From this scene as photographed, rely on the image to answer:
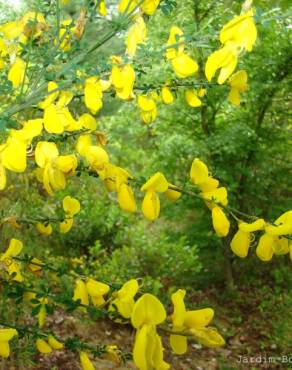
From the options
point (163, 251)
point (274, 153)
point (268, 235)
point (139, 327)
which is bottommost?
point (139, 327)

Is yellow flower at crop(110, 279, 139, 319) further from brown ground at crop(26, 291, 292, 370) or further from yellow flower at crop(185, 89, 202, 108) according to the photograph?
brown ground at crop(26, 291, 292, 370)

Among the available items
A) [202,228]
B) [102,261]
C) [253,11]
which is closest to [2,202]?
[102,261]

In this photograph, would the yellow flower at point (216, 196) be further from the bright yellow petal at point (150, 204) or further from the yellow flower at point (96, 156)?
the yellow flower at point (96, 156)

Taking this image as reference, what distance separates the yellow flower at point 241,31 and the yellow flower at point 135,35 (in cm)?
20

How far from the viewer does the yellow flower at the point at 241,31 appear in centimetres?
71

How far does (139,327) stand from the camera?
77 centimetres

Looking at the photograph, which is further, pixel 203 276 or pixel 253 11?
pixel 203 276

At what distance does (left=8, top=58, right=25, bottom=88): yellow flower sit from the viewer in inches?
38.4

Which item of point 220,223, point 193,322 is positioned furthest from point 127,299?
point 220,223

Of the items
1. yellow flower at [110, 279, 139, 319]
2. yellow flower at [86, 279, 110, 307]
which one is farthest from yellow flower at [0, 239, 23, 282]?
yellow flower at [110, 279, 139, 319]

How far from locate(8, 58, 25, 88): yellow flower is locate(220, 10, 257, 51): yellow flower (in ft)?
1.50

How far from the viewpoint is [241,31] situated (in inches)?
28.0

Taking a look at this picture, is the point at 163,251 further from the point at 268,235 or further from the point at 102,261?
the point at 268,235

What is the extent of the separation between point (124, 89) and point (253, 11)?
0.83ft
